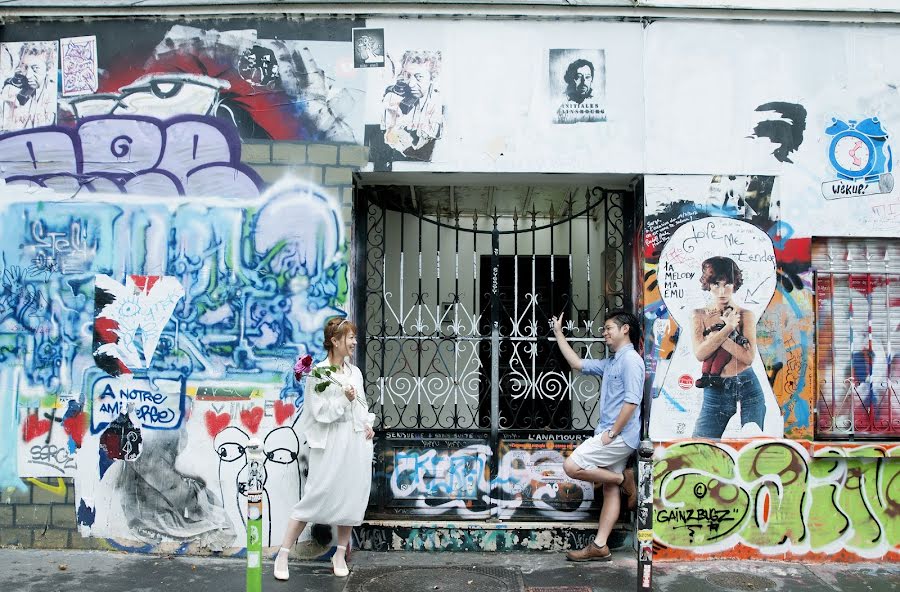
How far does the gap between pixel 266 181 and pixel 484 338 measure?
217cm

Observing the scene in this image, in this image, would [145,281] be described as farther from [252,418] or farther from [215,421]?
[252,418]

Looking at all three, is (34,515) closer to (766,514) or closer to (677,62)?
(766,514)

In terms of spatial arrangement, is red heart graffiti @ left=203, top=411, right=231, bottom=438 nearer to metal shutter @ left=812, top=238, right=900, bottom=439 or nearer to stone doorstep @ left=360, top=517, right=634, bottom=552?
stone doorstep @ left=360, top=517, right=634, bottom=552

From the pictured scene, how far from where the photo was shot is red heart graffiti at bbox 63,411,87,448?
6836 mm

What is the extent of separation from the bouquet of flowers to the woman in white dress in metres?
0.02

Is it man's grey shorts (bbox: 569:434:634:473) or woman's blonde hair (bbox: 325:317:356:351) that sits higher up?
woman's blonde hair (bbox: 325:317:356:351)

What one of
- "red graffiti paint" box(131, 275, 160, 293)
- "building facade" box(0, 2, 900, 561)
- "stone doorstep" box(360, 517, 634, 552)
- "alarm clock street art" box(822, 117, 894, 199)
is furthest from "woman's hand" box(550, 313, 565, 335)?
"red graffiti paint" box(131, 275, 160, 293)

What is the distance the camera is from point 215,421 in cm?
677

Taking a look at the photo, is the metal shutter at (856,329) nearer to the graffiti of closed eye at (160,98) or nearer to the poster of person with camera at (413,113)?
the poster of person with camera at (413,113)

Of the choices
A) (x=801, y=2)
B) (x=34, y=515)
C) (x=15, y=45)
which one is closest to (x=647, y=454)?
(x=801, y=2)

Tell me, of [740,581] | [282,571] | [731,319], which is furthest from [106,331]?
[740,581]

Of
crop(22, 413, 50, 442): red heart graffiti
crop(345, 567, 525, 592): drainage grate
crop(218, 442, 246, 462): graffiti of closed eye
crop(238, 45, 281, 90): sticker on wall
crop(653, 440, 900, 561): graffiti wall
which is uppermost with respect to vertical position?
crop(238, 45, 281, 90): sticker on wall

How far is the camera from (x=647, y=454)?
5.42 meters

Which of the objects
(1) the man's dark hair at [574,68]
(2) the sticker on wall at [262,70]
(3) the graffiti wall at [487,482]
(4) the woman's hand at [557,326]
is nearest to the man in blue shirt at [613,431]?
(4) the woman's hand at [557,326]
